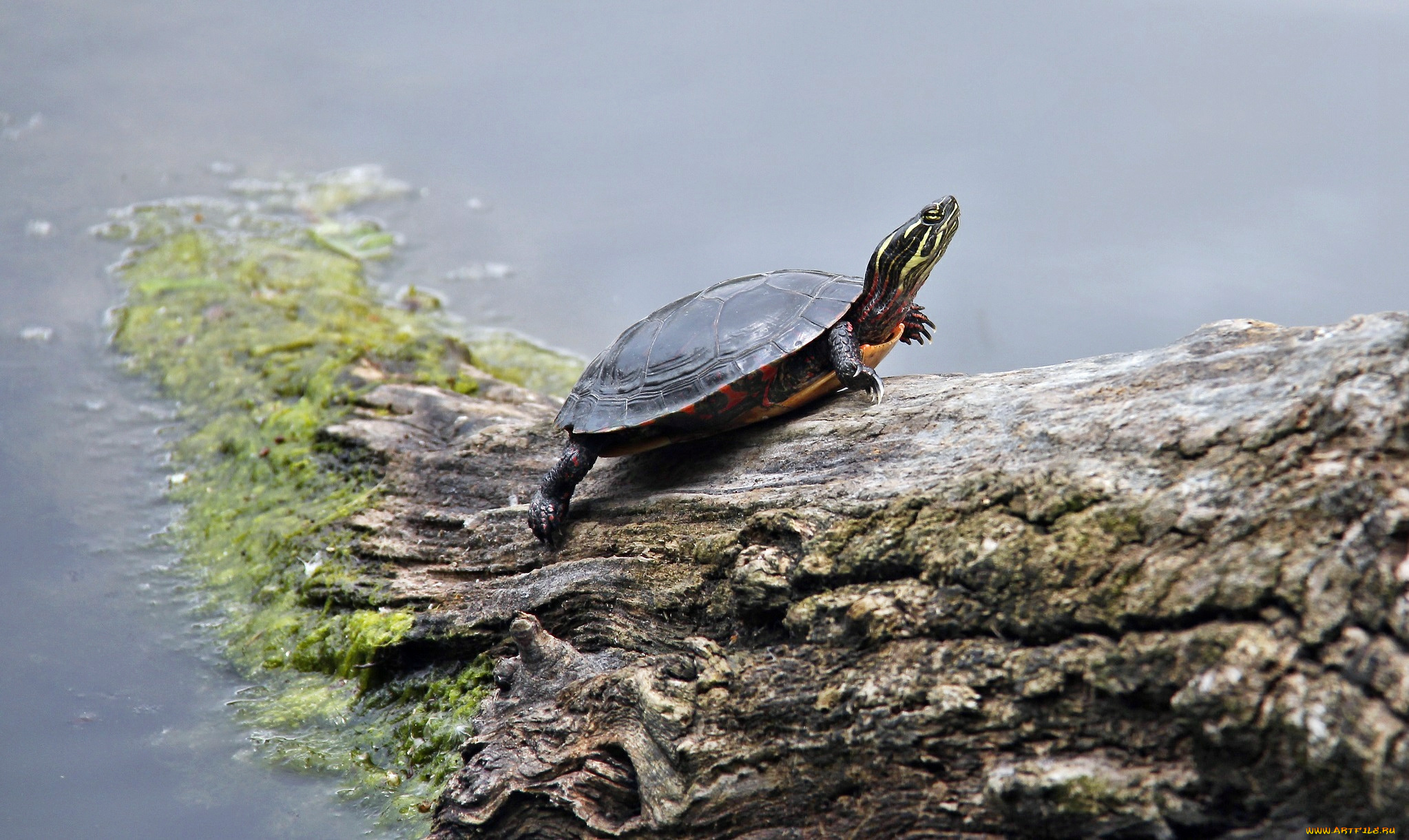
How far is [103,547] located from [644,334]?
408cm

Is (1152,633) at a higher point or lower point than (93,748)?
higher

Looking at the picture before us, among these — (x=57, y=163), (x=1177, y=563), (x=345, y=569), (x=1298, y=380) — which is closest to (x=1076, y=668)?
(x=1177, y=563)

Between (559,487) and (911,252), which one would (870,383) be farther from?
(559,487)

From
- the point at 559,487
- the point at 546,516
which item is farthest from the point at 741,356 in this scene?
the point at 546,516

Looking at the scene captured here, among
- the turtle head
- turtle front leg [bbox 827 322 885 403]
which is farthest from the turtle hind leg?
the turtle head

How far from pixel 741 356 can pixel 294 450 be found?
377cm

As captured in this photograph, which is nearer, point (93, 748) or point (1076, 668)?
point (1076, 668)

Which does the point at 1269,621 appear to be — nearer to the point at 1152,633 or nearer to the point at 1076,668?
the point at 1152,633

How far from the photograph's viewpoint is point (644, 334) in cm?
472

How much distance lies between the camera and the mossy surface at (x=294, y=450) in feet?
15.8

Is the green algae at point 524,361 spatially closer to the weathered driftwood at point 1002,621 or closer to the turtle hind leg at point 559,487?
the turtle hind leg at point 559,487

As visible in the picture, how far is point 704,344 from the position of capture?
4426 millimetres

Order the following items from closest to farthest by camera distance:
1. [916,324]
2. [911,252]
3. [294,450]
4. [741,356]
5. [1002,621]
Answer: [1002,621] < [741,356] < [911,252] < [916,324] < [294,450]

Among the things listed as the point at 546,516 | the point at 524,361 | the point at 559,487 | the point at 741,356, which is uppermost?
the point at 524,361
